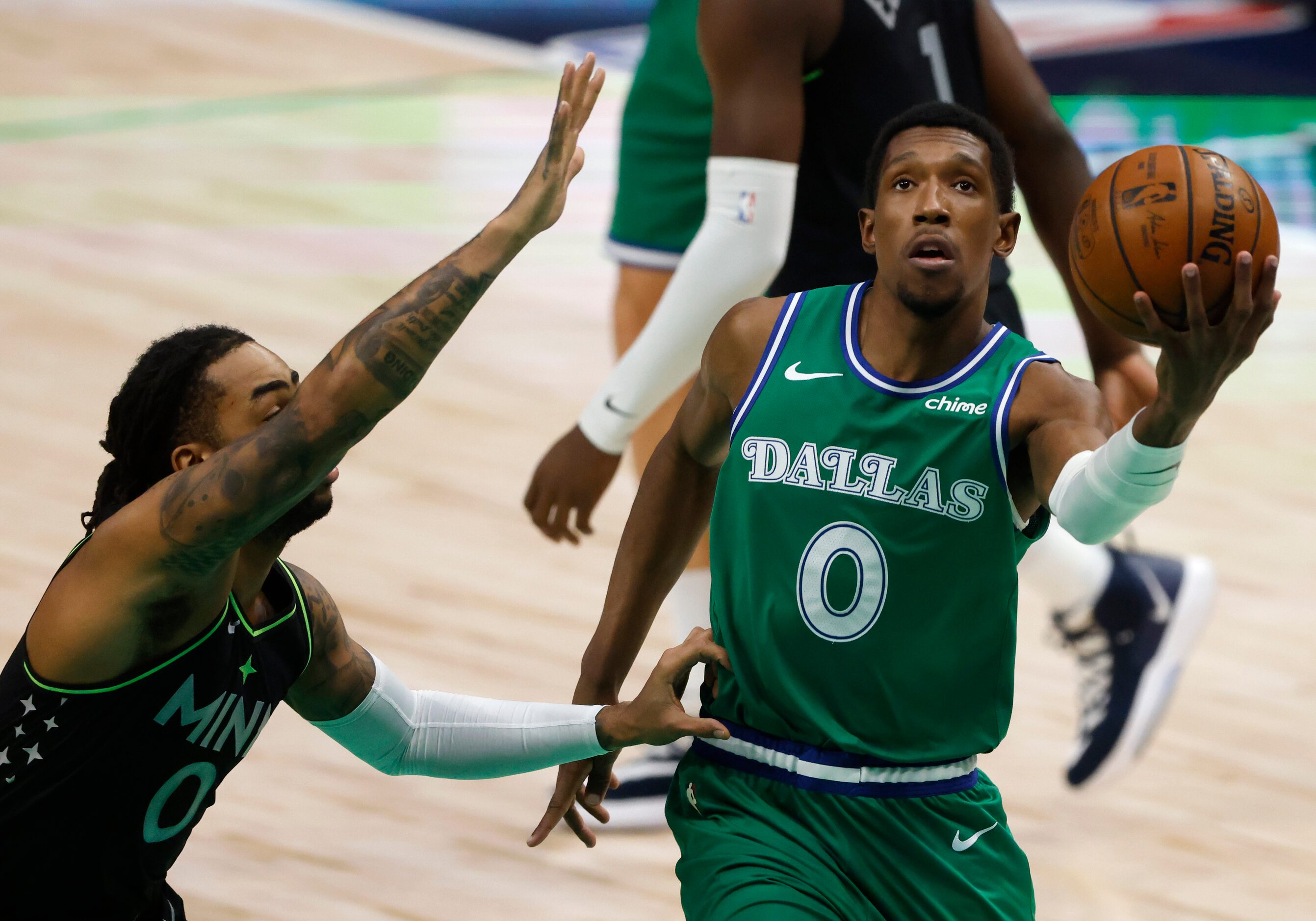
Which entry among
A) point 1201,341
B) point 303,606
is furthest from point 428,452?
point 1201,341

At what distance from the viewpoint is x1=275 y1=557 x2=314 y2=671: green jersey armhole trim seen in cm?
262

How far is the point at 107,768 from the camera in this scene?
2.36 m

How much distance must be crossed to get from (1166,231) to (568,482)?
4.70 ft

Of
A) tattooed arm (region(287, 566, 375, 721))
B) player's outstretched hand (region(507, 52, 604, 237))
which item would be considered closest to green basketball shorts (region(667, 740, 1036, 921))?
tattooed arm (region(287, 566, 375, 721))

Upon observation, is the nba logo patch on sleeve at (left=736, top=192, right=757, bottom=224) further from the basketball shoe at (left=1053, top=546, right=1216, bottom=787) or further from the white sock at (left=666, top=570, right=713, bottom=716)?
the basketball shoe at (left=1053, top=546, right=1216, bottom=787)

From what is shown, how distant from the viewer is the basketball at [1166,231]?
2.16 meters

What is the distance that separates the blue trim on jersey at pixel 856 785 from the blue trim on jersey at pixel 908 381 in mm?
524

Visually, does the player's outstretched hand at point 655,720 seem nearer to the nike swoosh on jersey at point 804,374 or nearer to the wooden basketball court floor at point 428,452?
the nike swoosh on jersey at point 804,374

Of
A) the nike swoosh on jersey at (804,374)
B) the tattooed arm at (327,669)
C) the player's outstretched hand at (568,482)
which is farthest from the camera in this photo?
the player's outstretched hand at (568,482)

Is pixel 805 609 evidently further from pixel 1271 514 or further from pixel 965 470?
pixel 1271 514

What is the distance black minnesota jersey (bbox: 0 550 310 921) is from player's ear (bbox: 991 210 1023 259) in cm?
115

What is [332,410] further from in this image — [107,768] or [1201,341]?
[1201,341]

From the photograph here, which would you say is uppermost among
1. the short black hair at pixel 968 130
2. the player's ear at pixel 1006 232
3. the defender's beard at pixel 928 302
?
the short black hair at pixel 968 130

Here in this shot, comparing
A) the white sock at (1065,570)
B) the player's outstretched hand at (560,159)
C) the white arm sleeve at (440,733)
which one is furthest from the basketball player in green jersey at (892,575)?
the white sock at (1065,570)
